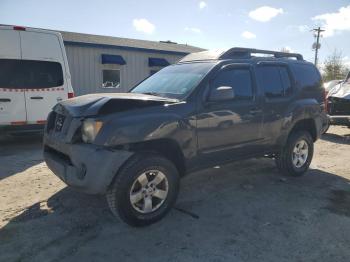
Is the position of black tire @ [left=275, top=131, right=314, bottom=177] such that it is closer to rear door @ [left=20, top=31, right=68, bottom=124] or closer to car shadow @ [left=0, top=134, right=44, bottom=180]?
car shadow @ [left=0, top=134, right=44, bottom=180]

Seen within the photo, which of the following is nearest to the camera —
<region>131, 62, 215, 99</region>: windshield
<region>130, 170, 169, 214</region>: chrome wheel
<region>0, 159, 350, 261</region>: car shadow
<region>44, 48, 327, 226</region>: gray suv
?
<region>0, 159, 350, 261</region>: car shadow

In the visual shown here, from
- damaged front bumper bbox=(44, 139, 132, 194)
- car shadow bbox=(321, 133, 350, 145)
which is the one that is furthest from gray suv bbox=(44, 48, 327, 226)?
car shadow bbox=(321, 133, 350, 145)

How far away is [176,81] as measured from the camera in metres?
4.74

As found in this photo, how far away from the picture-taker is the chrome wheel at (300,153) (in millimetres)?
5848

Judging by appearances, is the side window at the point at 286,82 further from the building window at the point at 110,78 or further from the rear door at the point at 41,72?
the building window at the point at 110,78

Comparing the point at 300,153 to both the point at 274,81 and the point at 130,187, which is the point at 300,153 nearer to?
the point at 274,81

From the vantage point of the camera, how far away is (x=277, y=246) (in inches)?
138

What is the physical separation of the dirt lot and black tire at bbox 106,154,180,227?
13 centimetres

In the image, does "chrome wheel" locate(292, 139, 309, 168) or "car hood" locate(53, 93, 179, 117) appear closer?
"car hood" locate(53, 93, 179, 117)

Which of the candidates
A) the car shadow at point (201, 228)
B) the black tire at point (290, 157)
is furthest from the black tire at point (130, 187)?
the black tire at point (290, 157)

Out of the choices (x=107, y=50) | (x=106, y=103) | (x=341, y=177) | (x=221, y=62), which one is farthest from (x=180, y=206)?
(x=107, y=50)

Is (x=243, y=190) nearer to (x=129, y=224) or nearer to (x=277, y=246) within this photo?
(x=277, y=246)

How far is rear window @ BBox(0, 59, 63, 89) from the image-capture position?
7.64 m

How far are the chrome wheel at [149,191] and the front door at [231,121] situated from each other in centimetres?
69
